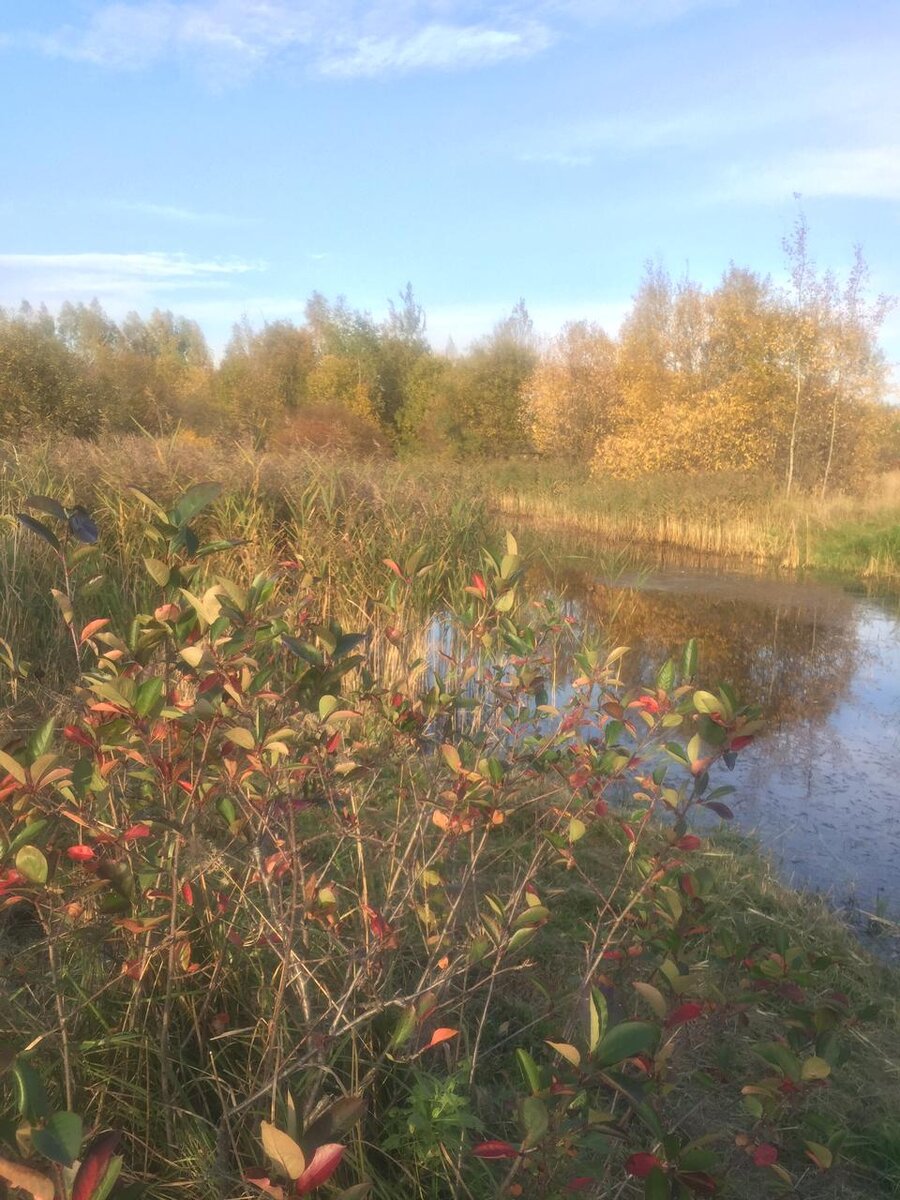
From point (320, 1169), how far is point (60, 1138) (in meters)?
0.26

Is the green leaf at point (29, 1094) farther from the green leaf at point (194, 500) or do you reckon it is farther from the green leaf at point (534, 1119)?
the green leaf at point (194, 500)

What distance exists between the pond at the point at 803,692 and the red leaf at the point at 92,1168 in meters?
3.03

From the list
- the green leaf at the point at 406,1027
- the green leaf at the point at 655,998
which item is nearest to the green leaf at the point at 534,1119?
the green leaf at the point at 655,998

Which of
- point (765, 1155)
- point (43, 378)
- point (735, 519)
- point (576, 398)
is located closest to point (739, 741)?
point (765, 1155)

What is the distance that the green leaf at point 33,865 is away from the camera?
1.23 metres

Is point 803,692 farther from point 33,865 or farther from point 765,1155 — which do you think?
point 33,865

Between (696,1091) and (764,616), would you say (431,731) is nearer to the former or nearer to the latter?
(696,1091)

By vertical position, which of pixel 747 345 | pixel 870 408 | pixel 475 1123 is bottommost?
pixel 475 1123

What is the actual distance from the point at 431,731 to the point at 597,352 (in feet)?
91.8

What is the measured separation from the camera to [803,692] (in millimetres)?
6684

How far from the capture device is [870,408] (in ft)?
63.0

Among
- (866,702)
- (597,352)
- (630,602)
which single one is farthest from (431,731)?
(597,352)

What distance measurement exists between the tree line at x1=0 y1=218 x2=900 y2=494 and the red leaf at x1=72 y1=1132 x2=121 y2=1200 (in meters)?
8.52

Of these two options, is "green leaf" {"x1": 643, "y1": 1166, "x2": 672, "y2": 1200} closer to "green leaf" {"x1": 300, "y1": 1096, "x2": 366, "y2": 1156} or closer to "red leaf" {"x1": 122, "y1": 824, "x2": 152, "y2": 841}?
"green leaf" {"x1": 300, "y1": 1096, "x2": 366, "y2": 1156}
